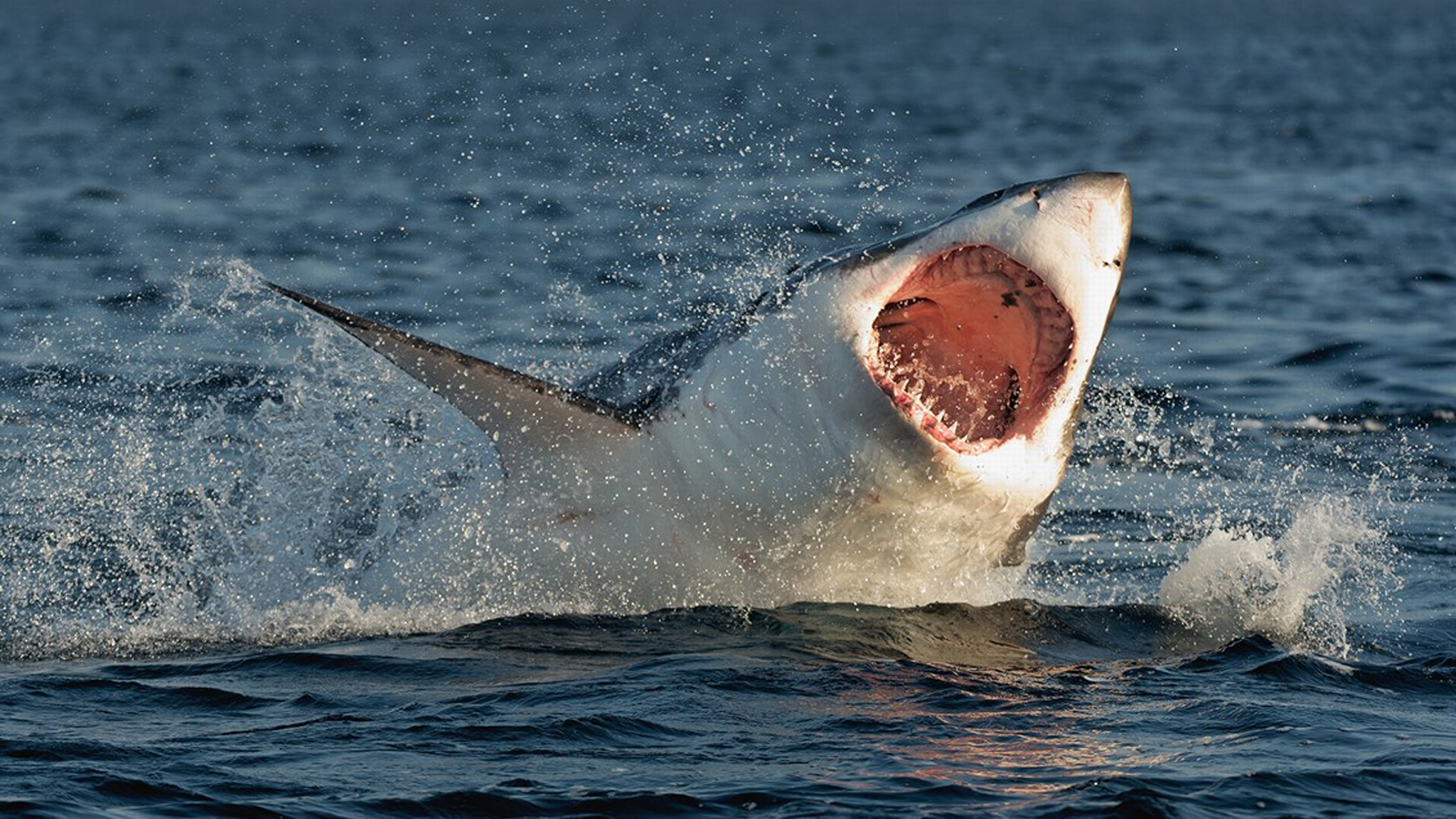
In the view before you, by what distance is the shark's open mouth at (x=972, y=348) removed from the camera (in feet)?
20.4

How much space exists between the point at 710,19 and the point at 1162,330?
337ft

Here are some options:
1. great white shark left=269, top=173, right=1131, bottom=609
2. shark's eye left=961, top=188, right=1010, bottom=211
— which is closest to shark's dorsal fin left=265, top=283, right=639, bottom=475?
great white shark left=269, top=173, right=1131, bottom=609

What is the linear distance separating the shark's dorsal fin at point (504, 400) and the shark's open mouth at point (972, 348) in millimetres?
1012

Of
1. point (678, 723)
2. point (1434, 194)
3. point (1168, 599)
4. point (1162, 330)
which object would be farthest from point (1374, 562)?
point (1434, 194)

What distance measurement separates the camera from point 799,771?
5809mm

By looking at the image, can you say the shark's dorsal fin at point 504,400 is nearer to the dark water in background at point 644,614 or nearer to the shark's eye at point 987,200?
the dark water in background at point 644,614

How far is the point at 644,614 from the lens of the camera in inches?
286

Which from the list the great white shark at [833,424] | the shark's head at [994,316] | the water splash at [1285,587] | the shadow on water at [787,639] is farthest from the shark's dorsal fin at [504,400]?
the water splash at [1285,587]

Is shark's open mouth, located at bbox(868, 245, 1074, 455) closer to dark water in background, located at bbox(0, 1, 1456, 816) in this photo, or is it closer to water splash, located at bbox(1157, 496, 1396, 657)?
dark water in background, located at bbox(0, 1, 1456, 816)

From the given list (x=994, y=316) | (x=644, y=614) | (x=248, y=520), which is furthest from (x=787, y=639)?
(x=248, y=520)

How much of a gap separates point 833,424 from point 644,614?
1.32 meters

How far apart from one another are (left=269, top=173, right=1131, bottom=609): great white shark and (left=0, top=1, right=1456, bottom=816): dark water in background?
268 mm

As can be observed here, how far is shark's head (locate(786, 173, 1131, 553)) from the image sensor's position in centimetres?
614

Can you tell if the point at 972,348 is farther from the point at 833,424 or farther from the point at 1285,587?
the point at 1285,587
